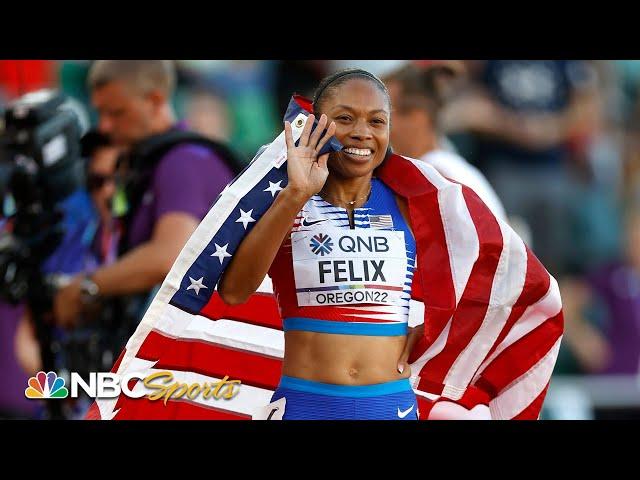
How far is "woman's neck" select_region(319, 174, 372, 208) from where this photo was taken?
486 cm

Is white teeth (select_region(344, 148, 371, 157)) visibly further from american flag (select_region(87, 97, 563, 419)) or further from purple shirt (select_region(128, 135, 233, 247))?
purple shirt (select_region(128, 135, 233, 247))

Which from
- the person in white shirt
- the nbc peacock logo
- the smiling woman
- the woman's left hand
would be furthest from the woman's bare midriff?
the person in white shirt

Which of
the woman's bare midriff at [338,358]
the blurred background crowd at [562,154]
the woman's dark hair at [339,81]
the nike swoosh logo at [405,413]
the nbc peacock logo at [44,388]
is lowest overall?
the nike swoosh logo at [405,413]

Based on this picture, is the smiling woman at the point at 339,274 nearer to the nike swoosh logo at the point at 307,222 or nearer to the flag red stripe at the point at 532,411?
the nike swoosh logo at the point at 307,222

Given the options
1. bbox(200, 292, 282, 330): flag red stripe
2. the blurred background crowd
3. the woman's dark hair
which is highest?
the blurred background crowd

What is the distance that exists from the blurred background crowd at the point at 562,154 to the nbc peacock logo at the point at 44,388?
3716 millimetres

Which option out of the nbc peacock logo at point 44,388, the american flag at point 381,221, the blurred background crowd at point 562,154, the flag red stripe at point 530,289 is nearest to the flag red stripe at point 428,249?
the american flag at point 381,221

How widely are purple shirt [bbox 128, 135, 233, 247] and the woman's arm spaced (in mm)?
2053

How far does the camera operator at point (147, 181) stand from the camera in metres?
6.67

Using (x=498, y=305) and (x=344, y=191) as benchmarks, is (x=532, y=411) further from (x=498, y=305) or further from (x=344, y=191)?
(x=344, y=191)

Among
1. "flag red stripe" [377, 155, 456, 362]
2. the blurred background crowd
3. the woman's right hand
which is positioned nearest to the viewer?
the woman's right hand

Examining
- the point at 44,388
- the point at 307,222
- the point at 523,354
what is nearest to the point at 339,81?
the point at 307,222

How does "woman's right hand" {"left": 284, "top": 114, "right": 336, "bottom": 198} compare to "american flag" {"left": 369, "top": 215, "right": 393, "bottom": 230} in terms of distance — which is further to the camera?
"american flag" {"left": 369, "top": 215, "right": 393, "bottom": 230}

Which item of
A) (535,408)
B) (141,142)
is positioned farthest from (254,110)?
(535,408)
